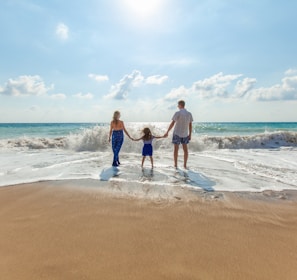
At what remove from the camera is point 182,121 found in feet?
24.9

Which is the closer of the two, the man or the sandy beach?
the sandy beach

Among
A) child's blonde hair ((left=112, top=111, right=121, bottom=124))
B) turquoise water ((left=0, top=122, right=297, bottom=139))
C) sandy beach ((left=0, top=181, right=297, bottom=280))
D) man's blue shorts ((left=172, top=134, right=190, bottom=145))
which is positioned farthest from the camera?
turquoise water ((left=0, top=122, right=297, bottom=139))

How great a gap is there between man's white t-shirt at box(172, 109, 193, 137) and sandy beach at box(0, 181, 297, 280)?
3.57 meters

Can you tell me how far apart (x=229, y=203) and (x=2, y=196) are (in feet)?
12.6

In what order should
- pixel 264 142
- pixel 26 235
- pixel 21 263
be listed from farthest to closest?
pixel 264 142
pixel 26 235
pixel 21 263

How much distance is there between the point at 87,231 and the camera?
291cm

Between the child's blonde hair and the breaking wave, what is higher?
the child's blonde hair

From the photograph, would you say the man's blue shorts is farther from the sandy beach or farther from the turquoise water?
the turquoise water

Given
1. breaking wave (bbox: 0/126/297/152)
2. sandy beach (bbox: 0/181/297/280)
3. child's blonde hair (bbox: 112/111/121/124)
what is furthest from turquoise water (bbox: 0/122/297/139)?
sandy beach (bbox: 0/181/297/280)

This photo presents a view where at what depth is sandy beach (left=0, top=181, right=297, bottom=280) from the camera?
7.11 feet

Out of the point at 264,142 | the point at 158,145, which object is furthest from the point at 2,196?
the point at 264,142

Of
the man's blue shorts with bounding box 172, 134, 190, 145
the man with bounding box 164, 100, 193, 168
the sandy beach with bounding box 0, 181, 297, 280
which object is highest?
the man with bounding box 164, 100, 193, 168

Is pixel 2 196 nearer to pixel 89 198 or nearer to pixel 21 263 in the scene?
pixel 89 198

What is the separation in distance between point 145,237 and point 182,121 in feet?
17.1
